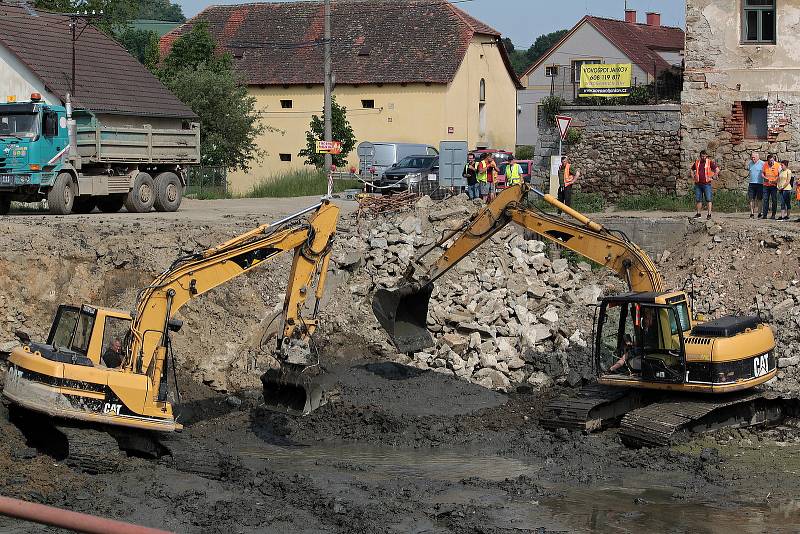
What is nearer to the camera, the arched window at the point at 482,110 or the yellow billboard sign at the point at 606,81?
the yellow billboard sign at the point at 606,81

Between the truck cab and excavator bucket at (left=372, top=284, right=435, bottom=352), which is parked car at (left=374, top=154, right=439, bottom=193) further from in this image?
excavator bucket at (left=372, top=284, right=435, bottom=352)

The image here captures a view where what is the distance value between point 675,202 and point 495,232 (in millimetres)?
13106

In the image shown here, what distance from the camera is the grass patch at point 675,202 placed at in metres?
27.9

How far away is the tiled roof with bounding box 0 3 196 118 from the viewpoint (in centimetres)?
3341

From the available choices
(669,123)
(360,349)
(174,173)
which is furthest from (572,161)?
(360,349)

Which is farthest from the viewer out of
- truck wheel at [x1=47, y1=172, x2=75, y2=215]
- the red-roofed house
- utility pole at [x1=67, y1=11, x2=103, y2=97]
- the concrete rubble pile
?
the red-roofed house

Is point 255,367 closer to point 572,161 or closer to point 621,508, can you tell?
point 621,508

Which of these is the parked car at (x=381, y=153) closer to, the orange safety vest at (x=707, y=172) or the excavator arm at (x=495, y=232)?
the orange safety vest at (x=707, y=172)

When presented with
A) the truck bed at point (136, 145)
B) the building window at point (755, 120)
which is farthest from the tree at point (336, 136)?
the building window at point (755, 120)

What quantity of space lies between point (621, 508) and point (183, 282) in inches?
227

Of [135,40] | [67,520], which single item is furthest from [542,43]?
[67,520]

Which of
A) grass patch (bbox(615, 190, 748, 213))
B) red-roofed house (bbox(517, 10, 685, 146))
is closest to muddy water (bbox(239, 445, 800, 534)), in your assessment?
grass patch (bbox(615, 190, 748, 213))

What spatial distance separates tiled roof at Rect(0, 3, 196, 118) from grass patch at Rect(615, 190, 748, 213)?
14159mm

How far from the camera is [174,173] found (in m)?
27.2
